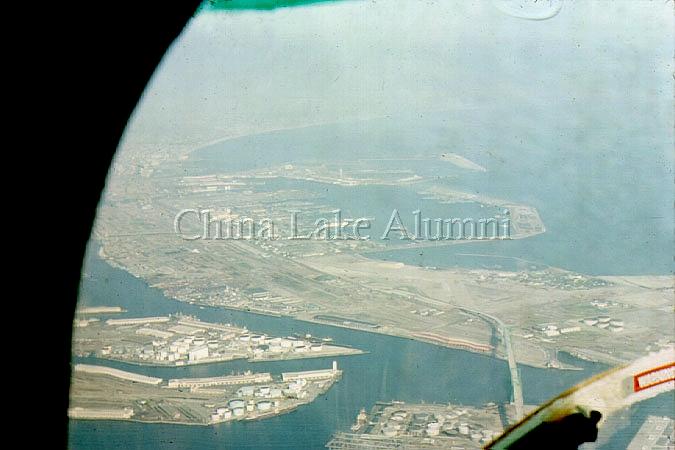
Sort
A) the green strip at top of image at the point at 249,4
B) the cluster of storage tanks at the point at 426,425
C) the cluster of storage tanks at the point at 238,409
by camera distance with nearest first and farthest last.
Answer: the green strip at top of image at the point at 249,4 < the cluster of storage tanks at the point at 426,425 < the cluster of storage tanks at the point at 238,409

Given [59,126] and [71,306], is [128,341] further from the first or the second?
[59,126]

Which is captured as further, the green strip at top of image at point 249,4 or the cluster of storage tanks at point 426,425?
the cluster of storage tanks at point 426,425

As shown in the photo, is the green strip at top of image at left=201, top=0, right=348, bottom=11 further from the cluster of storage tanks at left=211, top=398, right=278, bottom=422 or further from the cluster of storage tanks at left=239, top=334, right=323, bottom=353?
the cluster of storage tanks at left=211, top=398, right=278, bottom=422

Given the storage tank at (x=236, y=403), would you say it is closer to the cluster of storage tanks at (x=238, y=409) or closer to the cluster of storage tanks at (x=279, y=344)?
the cluster of storage tanks at (x=238, y=409)

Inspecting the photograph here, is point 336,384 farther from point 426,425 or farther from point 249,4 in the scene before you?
point 249,4

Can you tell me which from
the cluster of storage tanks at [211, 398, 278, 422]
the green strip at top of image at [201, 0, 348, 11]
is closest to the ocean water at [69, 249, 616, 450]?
the cluster of storage tanks at [211, 398, 278, 422]

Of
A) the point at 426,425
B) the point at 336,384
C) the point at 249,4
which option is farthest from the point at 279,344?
the point at 249,4

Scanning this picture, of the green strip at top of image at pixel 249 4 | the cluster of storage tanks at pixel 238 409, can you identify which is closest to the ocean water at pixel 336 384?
the cluster of storage tanks at pixel 238 409

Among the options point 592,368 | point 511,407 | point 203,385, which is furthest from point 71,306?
point 592,368
